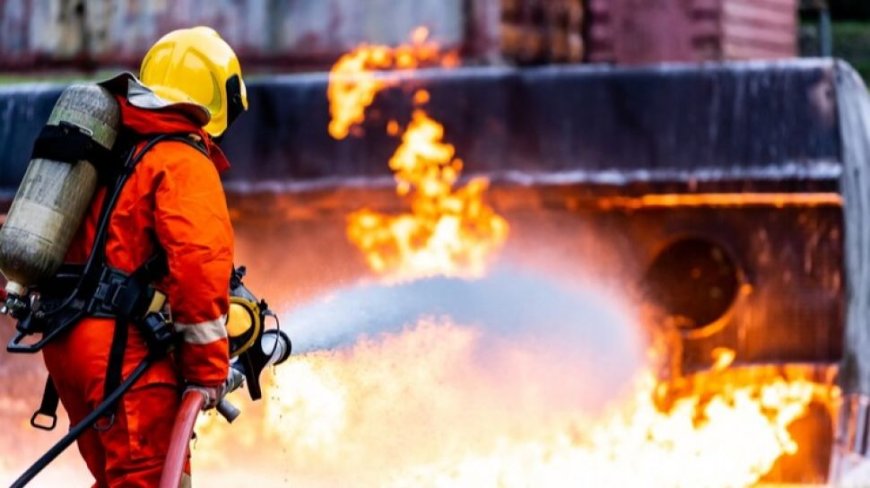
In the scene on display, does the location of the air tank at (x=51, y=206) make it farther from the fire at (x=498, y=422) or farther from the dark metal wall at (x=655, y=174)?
the dark metal wall at (x=655, y=174)

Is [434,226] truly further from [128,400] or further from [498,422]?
[128,400]

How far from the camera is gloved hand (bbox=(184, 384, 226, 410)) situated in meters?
4.66

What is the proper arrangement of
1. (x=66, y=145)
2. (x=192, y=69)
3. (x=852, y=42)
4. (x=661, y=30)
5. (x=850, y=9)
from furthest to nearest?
(x=850, y=9), (x=852, y=42), (x=661, y=30), (x=192, y=69), (x=66, y=145)

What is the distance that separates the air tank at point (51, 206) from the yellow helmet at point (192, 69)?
0.26 metres

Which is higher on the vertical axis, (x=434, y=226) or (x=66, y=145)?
(x=66, y=145)

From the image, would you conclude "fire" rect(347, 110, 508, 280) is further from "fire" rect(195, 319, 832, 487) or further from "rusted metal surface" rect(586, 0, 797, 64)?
"rusted metal surface" rect(586, 0, 797, 64)

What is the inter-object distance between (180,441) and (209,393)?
0.18 m

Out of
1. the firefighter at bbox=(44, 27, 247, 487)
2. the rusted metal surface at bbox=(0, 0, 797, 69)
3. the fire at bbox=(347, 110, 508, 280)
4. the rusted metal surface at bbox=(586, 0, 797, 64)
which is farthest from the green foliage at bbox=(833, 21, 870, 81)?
the firefighter at bbox=(44, 27, 247, 487)

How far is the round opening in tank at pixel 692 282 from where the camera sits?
325 inches

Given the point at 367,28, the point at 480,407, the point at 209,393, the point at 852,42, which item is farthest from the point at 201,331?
the point at 852,42

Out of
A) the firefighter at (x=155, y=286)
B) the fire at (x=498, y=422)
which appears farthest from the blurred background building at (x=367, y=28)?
the firefighter at (x=155, y=286)


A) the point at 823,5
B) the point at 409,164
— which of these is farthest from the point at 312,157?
the point at 823,5

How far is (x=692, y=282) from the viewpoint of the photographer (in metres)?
8.62

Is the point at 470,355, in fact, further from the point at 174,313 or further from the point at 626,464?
the point at 174,313
